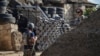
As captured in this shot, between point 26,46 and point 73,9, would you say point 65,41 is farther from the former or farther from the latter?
point 73,9

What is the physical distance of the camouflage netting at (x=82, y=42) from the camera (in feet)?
17.5

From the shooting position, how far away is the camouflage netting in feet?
17.5

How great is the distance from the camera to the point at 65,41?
19.5 ft

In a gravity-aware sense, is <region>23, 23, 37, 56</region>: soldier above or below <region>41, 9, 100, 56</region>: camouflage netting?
below

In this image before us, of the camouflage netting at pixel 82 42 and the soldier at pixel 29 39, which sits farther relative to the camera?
the soldier at pixel 29 39

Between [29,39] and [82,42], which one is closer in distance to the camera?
[82,42]

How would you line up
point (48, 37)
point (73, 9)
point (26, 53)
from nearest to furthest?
point (26, 53) → point (48, 37) → point (73, 9)

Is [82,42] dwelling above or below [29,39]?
above

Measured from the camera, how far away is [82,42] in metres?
5.53

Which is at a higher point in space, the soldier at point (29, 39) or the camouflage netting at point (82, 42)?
the camouflage netting at point (82, 42)

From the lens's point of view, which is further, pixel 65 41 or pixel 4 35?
pixel 4 35

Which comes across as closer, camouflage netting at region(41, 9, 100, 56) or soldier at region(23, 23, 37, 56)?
camouflage netting at region(41, 9, 100, 56)

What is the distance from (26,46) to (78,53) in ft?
32.1

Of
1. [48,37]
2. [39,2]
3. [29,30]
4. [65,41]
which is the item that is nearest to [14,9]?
[48,37]
